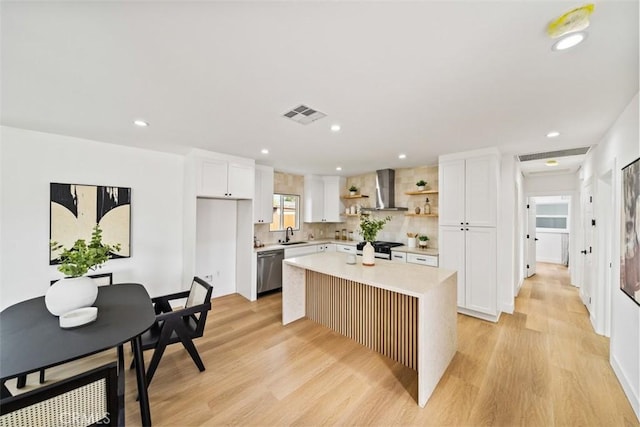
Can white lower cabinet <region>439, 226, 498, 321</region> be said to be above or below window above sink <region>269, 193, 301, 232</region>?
below

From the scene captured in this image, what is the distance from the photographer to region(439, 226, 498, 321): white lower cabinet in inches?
131

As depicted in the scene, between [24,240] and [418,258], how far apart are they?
5188mm

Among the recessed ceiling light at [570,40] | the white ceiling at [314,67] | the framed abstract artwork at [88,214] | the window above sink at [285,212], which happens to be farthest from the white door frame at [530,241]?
the framed abstract artwork at [88,214]

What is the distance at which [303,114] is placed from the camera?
2248 millimetres

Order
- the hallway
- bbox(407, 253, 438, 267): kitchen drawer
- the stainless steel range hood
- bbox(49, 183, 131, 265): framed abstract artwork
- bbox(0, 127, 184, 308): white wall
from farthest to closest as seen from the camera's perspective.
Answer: the stainless steel range hood < bbox(407, 253, 438, 267): kitchen drawer < bbox(49, 183, 131, 265): framed abstract artwork < bbox(0, 127, 184, 308): white wall < the hallway

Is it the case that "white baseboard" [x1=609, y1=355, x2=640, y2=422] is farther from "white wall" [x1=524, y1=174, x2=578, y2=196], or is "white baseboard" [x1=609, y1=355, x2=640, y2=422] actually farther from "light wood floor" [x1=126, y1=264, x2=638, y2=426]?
"white wall" [x1=524, y1=174, x2=578, y2=196]

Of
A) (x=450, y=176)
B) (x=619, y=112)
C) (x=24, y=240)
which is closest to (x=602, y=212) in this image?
(x=619, y=112)

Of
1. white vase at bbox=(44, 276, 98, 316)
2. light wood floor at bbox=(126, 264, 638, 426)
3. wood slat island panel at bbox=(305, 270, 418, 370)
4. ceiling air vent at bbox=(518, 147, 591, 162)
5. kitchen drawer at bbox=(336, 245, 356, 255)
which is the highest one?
ceiling air vent at bbox=(518, 147, 591, 162)

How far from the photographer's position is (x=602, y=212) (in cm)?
284

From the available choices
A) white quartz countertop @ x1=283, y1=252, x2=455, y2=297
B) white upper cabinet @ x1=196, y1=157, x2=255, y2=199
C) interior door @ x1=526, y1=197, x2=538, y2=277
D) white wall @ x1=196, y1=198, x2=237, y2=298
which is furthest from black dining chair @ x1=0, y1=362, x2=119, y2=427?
interior door @ x1=526, y1=197, x2=538, y2=277

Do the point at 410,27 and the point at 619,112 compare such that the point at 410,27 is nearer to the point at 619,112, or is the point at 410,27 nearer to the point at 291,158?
the point at 619,112

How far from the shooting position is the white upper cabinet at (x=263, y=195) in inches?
178

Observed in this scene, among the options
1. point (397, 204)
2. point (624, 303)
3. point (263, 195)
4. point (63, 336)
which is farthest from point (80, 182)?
point (624, 303)

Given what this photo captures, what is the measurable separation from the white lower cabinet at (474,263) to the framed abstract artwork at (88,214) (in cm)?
466
